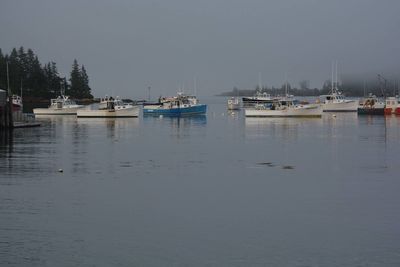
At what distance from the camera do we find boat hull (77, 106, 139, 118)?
4313 inches

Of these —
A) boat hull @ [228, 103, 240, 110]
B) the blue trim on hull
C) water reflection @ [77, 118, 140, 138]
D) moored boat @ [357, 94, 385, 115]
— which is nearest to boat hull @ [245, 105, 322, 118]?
the blue trim on hull

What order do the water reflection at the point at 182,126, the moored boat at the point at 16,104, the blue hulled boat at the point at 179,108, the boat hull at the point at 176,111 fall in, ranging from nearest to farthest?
the water reflection at the point at 182,126 < the moored boat at the point at 16,104 < the boat hull at the point at 176,111 < the blue hulled boat at the point at 179,108

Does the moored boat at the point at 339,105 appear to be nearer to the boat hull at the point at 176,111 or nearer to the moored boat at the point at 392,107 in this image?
the moored boat at the point at 392,107

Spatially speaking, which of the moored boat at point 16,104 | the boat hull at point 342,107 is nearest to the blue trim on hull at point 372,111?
the boat hull at point 342,107

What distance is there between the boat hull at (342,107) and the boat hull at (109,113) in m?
41.9

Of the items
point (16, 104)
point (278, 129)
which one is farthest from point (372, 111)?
point (16, 104)

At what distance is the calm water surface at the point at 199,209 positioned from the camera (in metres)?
17.5

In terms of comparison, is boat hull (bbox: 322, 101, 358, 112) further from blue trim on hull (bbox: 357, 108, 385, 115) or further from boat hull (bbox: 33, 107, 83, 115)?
boat hull (bbox: 33, 107, 83, 115)

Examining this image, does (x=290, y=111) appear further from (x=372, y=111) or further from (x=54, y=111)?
(x=54, y=111)

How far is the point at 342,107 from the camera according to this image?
134 meters

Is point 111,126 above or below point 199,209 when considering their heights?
above

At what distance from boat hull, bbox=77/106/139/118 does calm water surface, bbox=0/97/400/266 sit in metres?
65.7

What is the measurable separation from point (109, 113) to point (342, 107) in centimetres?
4913

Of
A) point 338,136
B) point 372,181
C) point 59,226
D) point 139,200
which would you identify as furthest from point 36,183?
point 338,136
